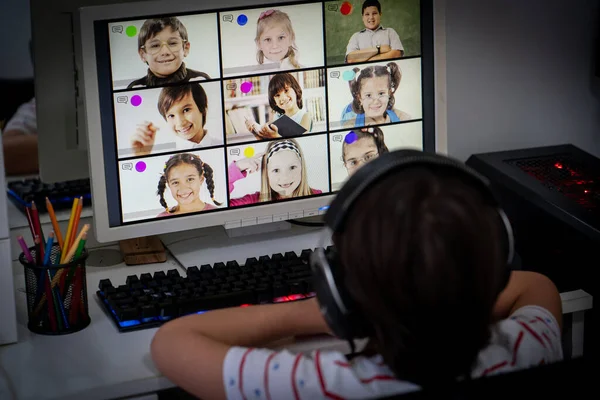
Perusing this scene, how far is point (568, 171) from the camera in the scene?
5.30 feet

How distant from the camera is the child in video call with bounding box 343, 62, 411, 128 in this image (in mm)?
1549

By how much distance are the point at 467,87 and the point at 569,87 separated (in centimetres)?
26

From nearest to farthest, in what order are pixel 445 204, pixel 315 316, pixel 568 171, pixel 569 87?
pixel 445 204 < pixel 315 316 < pixel 568 171 < pixel 569 87

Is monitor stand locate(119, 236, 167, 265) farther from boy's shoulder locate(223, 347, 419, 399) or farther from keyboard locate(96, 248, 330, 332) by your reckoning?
boy's shoulder locate(223, 347, 419, 399)

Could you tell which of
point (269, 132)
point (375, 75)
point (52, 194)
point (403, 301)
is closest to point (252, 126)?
point (269, 132)

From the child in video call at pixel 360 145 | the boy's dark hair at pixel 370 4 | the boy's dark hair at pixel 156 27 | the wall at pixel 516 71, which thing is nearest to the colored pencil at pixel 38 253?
the boy's dark hair at pixel 156 27

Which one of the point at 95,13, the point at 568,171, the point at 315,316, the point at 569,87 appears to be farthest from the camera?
the point at 569,87

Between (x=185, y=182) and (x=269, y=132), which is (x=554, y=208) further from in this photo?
(x=185, y=182)

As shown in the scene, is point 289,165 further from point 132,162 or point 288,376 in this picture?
point 288,376

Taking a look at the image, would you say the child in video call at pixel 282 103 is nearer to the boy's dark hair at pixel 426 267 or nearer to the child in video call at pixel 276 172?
the child in video call at pixel 276 172

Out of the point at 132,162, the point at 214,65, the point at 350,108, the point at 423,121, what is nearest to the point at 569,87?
the point at 423,121

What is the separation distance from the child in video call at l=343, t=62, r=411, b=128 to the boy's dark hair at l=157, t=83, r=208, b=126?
270mm

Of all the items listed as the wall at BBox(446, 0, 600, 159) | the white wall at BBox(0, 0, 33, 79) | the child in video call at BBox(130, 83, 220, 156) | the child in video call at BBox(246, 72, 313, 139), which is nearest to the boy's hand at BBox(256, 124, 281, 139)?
the child in video call at BBox(246, 72, 313, 139)

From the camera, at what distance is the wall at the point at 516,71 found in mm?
1804
